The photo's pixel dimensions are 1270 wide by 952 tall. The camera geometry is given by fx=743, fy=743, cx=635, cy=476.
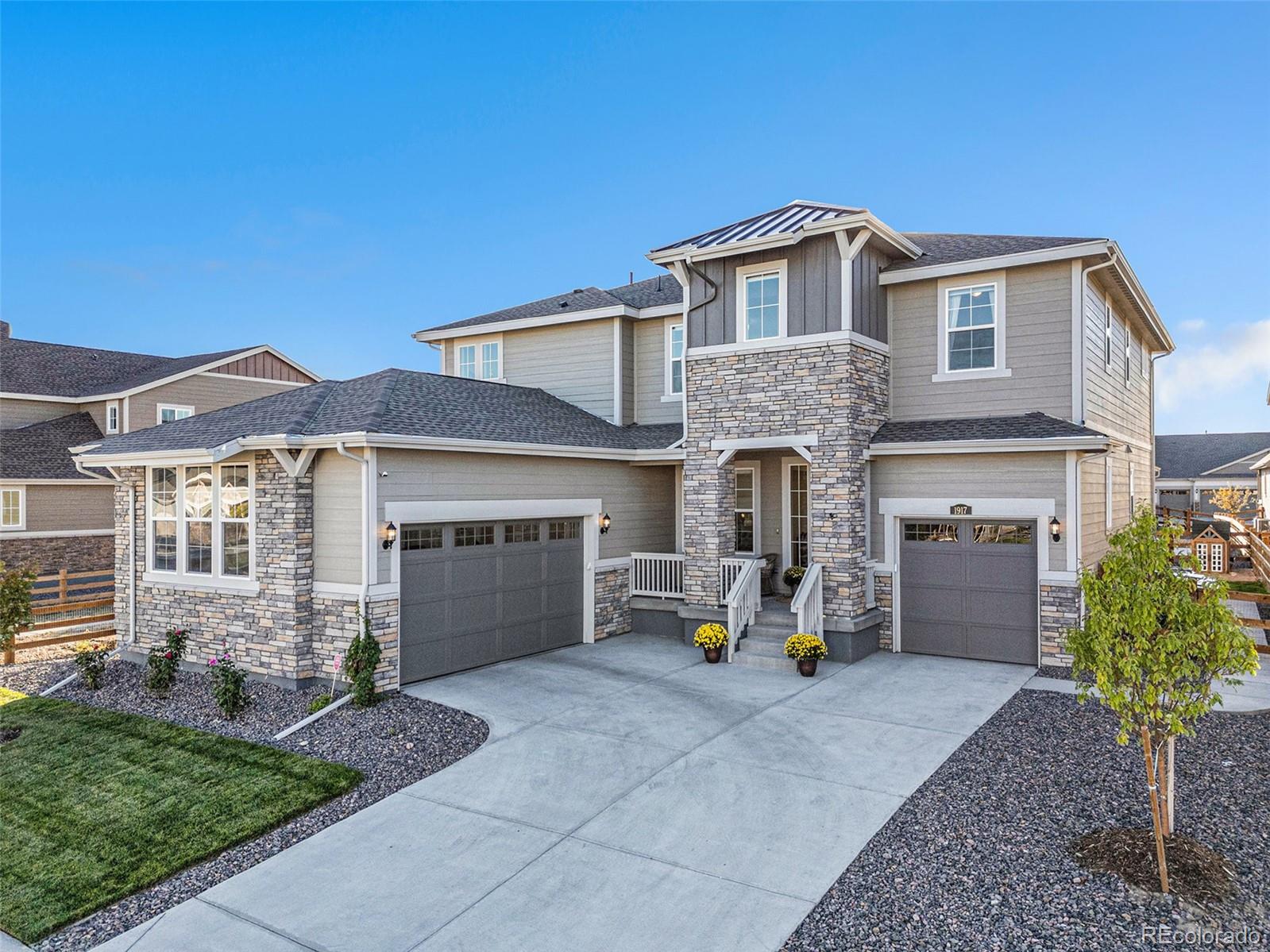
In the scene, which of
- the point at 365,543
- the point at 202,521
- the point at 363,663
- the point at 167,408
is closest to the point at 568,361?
the point at 365,543

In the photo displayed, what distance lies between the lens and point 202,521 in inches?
419

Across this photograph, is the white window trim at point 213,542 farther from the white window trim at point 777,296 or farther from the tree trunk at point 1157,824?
the tree trunk at point 1157,824

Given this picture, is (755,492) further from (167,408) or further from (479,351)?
(167,408)

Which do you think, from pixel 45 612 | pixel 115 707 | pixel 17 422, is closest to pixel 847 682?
pixel 115 707

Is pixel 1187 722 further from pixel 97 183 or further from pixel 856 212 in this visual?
pixel 97 183

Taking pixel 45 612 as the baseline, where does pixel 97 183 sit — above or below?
above

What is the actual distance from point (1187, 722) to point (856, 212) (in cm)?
776

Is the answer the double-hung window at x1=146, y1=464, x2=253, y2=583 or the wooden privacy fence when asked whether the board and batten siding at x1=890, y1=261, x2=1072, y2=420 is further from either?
the wooden privacy fence

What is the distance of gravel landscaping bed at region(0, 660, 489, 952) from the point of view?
16.7ft

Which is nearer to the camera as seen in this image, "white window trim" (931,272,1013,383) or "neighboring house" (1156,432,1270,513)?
"white window trim" (931,272,1013,383)

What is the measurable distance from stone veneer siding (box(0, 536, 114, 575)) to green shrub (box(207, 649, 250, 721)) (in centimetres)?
1443

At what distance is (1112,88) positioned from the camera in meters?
15.4

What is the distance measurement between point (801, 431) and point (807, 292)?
218cm

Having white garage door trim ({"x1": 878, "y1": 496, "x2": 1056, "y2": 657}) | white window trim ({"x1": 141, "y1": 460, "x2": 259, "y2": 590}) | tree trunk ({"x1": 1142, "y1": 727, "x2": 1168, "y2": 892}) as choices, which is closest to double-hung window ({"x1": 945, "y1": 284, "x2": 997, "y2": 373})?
white garage door trim ({"x1": 878, "y1": 496, "x2": 1056, "y2": 657})
